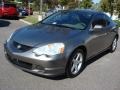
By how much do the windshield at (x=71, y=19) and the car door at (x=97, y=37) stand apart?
22 centimetres

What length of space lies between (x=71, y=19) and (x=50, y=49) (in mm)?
1743

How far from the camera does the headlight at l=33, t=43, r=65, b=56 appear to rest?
4.62 m

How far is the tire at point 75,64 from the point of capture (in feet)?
16.5

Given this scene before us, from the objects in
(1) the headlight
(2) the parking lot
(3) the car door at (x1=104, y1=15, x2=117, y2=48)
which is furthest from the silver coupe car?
(3) the car door at (x1=104, y1=15, x2=117, y2=48)

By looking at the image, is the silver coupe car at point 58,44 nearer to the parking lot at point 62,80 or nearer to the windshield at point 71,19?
the windshield at point 71,19

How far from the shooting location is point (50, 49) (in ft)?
15.3

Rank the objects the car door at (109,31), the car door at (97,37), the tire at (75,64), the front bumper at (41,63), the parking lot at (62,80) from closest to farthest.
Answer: the front bumper at (41,63) → the parking lot at (62,80) → the tire at (75,64) → the car door at (97,37) → the car door at (109,31)

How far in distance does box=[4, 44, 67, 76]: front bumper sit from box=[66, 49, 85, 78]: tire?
242 millimetres

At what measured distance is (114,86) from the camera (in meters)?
5.03

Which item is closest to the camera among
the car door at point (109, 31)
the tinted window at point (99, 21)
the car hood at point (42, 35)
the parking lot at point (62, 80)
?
the parking lot at point (62, 80)

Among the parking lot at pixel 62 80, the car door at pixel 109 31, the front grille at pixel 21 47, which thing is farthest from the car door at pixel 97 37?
the front grille at pixel 21 47

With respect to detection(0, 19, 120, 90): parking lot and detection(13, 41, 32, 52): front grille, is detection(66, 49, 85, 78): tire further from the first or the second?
detection(13, 41, 32, 52): front grille

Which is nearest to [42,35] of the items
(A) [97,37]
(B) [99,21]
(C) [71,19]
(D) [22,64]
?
(D) [22,64]

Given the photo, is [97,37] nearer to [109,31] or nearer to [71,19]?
[71,19]
